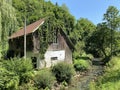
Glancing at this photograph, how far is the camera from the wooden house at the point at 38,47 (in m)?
29.4

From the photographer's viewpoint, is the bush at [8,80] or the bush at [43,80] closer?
the bush at [8,80]

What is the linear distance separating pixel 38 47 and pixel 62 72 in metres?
7.55

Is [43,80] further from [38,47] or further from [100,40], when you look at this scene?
[100,40]

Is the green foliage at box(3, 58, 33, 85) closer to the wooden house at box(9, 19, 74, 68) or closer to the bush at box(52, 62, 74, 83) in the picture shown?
the bush at box(52, 62, 74, 83)

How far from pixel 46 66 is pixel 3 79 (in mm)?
13548

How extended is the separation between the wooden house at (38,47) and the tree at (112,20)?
21627 mm

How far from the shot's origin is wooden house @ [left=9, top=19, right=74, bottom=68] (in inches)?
1159

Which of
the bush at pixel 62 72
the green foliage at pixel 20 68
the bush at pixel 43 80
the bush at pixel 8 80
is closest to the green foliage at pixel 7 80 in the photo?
the bush at pixel 8 80

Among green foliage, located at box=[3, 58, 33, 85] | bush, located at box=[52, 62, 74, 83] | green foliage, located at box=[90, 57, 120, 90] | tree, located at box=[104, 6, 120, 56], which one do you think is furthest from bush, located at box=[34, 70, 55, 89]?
tree, located at box=[104, 6, 120, 56]

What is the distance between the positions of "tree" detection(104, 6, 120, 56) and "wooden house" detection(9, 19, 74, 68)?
21627 mm

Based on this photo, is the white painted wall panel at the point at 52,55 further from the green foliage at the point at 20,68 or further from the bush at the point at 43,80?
the green foliage at the point at 20,68

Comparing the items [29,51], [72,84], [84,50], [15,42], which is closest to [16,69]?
[72,84]

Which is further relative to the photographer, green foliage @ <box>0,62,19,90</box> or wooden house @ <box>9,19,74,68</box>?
wooden house @ <box>9,19,74,68</box>

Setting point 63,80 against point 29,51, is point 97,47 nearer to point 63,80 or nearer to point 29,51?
point 29,51
